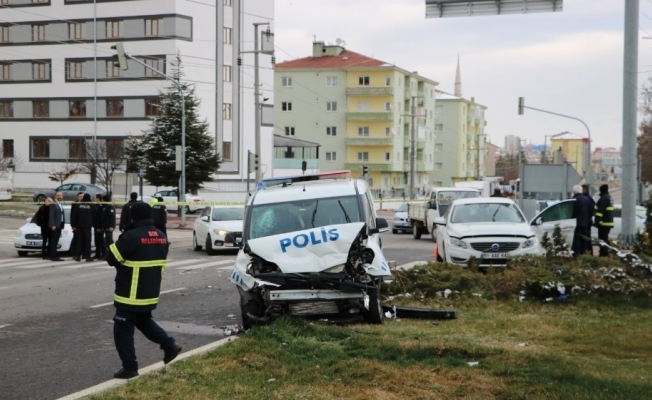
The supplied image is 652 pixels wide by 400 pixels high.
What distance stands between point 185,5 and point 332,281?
62.3 meters

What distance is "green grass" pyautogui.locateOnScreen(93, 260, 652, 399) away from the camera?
8.01 meters

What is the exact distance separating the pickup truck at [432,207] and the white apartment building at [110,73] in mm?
38564

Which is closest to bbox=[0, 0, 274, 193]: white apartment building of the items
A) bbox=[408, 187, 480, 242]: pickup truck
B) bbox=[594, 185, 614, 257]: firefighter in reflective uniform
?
bbox=[408, 187, 480, 242]: pickup truck

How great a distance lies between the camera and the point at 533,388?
26.0 ft

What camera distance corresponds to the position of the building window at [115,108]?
244 feet

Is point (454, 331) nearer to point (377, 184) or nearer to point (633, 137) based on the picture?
point (633, 137)

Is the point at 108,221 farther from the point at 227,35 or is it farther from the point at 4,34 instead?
the point at 4,34

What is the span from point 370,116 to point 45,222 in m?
77.8

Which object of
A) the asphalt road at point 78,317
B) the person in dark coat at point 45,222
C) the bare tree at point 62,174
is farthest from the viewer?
the bare tree at point 62,174

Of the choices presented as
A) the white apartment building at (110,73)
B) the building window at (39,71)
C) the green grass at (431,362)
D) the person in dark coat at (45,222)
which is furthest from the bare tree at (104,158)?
the green grass at (431,362)

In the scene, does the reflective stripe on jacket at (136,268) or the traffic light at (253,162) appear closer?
the reflective stripe on jacket at (136,268)

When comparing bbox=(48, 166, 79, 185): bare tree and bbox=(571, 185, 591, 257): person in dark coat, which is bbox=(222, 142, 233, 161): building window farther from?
bbox=(571, 185, 591, 257): person in dark coat

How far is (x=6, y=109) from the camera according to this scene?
258 ft

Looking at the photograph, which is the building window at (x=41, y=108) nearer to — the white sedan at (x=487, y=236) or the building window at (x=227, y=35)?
the building window at (x=227, y=35)
